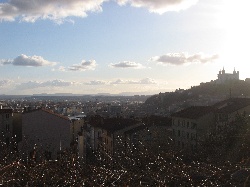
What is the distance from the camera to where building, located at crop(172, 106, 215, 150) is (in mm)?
37875

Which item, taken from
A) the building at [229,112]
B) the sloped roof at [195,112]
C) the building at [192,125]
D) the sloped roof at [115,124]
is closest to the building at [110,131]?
the sloped roof at [115,124]

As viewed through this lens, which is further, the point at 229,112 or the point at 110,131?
the point at 229,112

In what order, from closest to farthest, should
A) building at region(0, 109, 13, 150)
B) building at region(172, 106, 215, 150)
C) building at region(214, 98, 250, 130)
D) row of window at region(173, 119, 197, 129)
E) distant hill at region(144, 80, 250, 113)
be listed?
building at region(172, 106, 215, 150), building at region(214, 98, 250, 130), building at region(0, 109, 13, 150), row of window at region(173, 119, 197, 129), distant hill at region(144, 80, 250, 113)

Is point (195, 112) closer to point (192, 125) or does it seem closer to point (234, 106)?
point (192, 125)

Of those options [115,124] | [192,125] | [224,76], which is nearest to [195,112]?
[192,125]

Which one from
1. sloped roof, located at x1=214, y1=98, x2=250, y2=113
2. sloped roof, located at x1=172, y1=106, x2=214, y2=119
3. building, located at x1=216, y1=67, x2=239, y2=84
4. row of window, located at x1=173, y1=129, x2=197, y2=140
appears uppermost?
building, located at x1=216, y1=67, x2=239, y2=84

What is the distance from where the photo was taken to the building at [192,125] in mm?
37875

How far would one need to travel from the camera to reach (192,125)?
3888cm

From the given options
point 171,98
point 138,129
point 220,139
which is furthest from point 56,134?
point 171,98

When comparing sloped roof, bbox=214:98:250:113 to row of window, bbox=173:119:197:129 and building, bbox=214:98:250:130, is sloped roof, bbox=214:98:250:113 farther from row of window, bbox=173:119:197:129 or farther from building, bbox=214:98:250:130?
row of window, bbox=173:119:197:129

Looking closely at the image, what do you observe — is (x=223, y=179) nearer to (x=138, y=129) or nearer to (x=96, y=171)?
(x=96, y=171)

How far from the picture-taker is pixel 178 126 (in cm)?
4191

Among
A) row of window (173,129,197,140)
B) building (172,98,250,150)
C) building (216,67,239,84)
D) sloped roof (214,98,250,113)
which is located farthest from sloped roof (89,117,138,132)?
building (216,67,239,84)

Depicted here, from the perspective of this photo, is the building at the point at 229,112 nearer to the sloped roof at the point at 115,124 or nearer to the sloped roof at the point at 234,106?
the sloped roof at the point at 234,106
